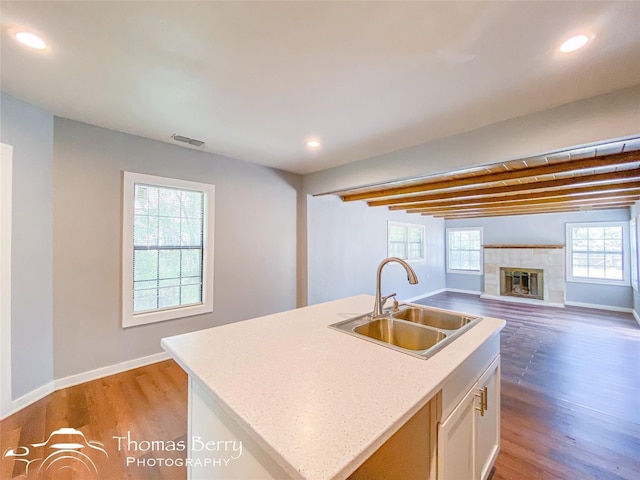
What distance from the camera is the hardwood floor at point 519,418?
1659 mm

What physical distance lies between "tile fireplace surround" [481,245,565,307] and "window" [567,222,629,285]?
25 cm

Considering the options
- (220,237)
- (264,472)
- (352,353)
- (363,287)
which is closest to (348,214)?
(363,287)

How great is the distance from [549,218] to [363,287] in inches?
195

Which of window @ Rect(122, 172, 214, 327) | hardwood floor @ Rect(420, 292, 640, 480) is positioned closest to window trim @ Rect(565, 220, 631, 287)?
hardwood floor @ Rect(420, 292, 640, 480)

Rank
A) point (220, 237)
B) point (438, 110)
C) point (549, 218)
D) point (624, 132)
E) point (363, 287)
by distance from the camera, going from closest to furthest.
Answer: point (624, 132) → point (438, 110) → point (220, 237) → point (363, 287) → point (549, 218)

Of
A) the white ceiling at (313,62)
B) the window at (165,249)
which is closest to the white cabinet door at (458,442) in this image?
the white ceiling at (313,62)

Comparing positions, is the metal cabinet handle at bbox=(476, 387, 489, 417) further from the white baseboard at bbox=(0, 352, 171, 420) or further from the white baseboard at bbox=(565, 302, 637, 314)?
the white baseboard at bbox=(565, 302, 637, 314)

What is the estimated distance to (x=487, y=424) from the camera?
4.77 ft

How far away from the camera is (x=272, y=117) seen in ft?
7.69

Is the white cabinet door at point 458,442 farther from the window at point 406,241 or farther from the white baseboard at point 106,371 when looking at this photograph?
the window at point 406,241

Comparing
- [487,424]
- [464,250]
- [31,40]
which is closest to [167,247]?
[31,40]

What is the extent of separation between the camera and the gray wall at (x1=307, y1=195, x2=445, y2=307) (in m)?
4.34

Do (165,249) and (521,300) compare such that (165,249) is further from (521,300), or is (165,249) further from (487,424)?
(521,300)

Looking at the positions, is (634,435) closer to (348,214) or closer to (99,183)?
(348,214)
